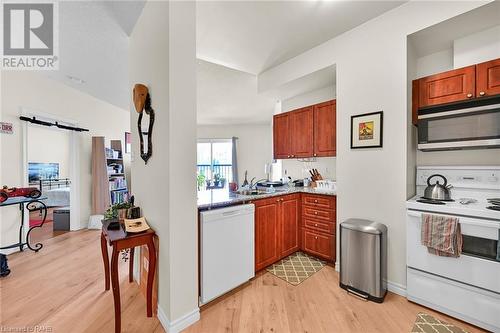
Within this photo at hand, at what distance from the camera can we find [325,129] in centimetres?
287

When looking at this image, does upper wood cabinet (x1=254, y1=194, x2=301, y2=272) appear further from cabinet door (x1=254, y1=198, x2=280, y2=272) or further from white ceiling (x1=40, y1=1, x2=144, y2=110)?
white ceiling (x1=40, y1=1, x2=144, y2=110)

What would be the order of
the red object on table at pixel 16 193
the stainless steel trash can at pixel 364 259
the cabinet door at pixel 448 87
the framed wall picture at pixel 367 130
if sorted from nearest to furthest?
the cabinet door at pixel 448 87 → the stainless steel trash can at pixel 364 259 → the framed wall picture at pixel 367 130 → the red object on table at pixel 16 193

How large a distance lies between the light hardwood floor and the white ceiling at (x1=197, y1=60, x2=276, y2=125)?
2.99m

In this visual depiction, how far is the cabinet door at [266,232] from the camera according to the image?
239 centimetres

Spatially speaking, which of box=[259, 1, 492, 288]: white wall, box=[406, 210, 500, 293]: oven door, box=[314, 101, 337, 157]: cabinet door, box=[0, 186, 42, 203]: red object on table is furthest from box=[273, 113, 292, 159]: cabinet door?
box=[0, 186, 42, 203]: red object on table

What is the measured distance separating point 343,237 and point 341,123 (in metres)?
1.28

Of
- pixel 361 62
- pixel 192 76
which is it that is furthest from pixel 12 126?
pixel 361 62

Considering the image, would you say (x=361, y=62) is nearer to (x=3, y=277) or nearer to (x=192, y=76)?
(x=192, y=76)

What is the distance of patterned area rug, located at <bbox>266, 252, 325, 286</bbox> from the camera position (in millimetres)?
2371

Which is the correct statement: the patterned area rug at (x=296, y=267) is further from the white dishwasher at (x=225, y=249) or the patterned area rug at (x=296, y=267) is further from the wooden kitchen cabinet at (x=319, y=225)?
the white dishwasher at (x=225, y=249)

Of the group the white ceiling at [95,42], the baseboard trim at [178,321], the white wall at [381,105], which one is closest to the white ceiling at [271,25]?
the white wall at [381,105]

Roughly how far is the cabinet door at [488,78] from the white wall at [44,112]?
5.47 meters

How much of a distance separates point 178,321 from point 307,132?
2658mm

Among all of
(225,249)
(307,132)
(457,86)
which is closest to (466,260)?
(457,86)
